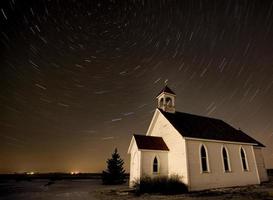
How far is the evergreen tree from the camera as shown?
96.7 feet

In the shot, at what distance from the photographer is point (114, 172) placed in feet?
98.9

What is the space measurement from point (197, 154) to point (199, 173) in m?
1.66

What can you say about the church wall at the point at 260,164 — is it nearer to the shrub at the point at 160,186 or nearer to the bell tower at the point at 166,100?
the bell tower at the point at 166,100

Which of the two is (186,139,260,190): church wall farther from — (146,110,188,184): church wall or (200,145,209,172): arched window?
(146,110,188,184): church wall

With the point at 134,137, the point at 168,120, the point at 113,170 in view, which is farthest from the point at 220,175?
the point at 113,170

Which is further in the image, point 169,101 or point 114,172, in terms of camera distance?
point 114,172

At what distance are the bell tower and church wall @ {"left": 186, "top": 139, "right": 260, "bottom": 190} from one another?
617 centimetres

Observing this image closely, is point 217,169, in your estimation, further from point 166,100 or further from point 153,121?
point 166,100

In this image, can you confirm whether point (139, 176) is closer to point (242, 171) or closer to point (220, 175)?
point (220, 175)

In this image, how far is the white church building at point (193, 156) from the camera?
55.9 feet

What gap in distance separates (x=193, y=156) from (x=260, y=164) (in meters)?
13.2

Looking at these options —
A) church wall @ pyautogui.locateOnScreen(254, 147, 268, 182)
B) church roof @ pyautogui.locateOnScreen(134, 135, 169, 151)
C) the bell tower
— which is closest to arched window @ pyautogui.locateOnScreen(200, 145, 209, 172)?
church roof @ pyautogui.locateOnScreen(134, 135, 169, 151)

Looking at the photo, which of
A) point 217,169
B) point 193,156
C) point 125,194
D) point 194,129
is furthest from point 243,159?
point 125,194

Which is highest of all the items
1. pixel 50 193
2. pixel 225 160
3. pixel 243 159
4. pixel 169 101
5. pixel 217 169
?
pixel 169 101
